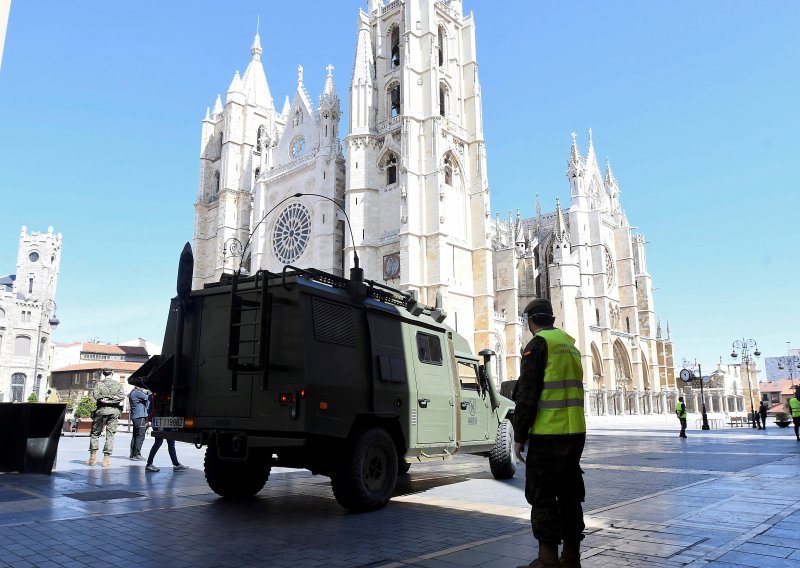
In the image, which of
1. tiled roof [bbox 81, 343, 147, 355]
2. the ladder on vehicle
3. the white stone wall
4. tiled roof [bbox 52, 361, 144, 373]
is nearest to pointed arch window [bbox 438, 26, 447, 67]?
the ladder on vehicle

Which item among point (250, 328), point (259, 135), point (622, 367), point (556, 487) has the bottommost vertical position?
point (556, 487)

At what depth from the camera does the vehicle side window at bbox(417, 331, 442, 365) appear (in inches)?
308

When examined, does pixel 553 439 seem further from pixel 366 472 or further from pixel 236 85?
pixel 236 85

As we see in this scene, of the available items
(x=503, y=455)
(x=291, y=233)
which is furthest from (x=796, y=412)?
(x=291, y=233)

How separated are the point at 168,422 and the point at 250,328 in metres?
1.47

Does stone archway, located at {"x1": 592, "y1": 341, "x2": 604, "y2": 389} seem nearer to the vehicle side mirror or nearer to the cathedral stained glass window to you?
the cathedral stained glass window

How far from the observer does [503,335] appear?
39.3 meters

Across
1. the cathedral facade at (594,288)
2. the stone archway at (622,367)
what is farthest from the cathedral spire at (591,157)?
the stone archway at (622,367)

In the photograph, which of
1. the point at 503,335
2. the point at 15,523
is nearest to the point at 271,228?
the point at 503,335

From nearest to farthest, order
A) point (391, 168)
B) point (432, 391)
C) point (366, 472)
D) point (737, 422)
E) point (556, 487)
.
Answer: point (556, 487), point (366, 472), point (432, 391), point (737, 422), point (391, 168)

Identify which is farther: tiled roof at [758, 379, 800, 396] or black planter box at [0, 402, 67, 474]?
tiled roof at [758, 379, 800, 396]

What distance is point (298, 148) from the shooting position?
41.7 m

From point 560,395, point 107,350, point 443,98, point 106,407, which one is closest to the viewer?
point 560,395

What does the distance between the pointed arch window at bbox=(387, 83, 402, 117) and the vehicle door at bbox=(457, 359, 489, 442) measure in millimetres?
31340
